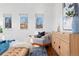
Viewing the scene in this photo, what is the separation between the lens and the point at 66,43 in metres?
2.24

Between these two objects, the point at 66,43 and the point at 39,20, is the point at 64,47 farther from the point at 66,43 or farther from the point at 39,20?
the point at 39,20

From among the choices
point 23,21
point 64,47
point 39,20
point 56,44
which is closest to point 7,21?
point 23,21

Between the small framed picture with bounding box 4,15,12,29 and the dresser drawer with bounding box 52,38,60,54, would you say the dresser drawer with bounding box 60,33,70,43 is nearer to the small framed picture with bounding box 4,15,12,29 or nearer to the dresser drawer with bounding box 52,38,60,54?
the dresser drawer with bounding box 52,38,60,54

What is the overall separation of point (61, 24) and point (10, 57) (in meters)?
1.12

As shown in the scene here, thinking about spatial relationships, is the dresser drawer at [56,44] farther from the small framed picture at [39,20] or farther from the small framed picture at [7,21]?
the small framed picture at [7,21]

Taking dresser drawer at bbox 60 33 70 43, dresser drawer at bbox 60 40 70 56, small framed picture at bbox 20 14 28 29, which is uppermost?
small framed picture at bbox 20 14 28 29

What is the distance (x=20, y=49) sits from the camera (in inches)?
85.9

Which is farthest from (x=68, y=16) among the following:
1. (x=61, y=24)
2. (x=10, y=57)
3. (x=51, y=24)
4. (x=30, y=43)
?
(x=10, y=57)

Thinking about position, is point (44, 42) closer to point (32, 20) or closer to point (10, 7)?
point (32, 20)

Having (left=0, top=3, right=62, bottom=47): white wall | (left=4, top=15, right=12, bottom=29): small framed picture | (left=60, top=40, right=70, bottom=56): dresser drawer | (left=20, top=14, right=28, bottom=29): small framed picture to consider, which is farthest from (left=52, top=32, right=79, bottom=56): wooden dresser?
(left=4, top=15, right=12, bottom=29): small framed picture

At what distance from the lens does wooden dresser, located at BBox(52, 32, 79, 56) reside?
205cm

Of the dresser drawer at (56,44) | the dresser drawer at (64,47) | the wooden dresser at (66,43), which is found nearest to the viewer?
the wooden dresser at (66,43)

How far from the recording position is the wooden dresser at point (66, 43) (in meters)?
2.05

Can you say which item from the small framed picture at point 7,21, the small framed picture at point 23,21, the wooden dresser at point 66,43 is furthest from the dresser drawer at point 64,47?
the small framed picture at point 7,21
